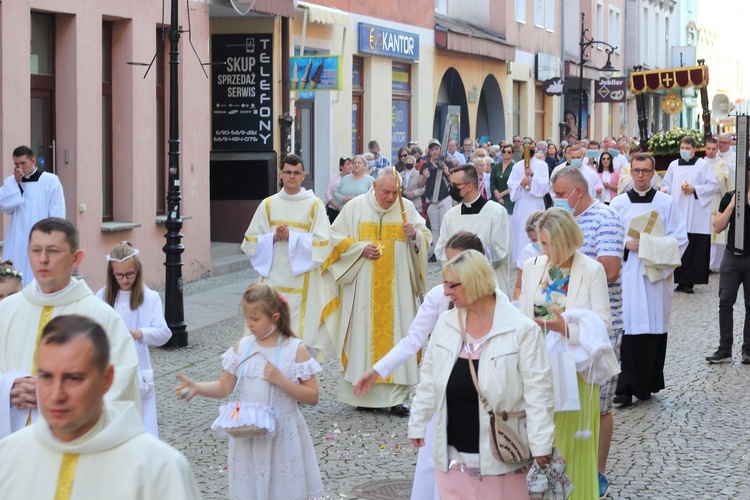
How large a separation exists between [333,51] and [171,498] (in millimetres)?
20566

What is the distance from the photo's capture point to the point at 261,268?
10406 millimetres

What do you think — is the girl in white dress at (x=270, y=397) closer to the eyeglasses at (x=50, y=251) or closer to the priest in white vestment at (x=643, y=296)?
A: the eyeglasses at (x=50, y=251)

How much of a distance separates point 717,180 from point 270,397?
13655mm

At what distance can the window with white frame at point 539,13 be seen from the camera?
38625mm

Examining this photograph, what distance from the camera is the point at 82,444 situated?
10.7ft

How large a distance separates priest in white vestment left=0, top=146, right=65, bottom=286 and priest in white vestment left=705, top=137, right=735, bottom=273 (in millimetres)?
9725

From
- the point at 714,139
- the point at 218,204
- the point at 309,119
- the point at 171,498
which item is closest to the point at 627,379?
the point at 171,498

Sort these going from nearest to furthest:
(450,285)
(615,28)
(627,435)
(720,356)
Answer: (450,285), (627,435), (720,356), (615,28)

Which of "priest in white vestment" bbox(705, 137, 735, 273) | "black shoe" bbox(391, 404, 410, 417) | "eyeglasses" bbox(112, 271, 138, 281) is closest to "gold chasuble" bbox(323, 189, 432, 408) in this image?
"black shoe" bbox(391, 404, 410, 417)

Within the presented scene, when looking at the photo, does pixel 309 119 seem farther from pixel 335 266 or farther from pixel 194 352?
pixel 335 266

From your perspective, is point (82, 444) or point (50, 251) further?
point (50, 251)

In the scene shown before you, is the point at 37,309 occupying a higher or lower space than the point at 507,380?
higher

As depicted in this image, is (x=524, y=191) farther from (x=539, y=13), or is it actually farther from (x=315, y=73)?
(x=539, y=13)

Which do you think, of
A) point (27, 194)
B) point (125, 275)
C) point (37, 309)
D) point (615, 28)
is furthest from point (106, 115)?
point (615, 28)
